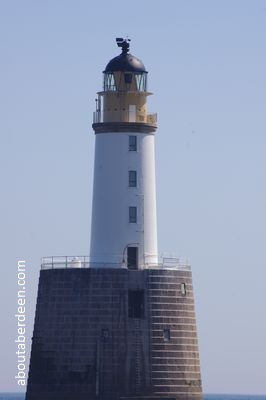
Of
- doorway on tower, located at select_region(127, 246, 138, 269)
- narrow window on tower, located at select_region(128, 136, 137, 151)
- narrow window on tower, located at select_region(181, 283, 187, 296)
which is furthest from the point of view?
narrow window on tower, located at select_region(128, 136, 137, 151)

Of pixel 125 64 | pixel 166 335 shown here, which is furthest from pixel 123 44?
pixel 166 335

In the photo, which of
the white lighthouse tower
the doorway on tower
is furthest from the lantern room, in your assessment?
the doorway on tower

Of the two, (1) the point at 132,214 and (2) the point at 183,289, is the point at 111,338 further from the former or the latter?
(1) the point at 132,214

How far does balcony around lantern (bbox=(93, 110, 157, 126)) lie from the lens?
121 metres

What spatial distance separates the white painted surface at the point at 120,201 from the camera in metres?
120

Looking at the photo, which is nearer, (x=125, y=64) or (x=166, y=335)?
(x=166, y=335)

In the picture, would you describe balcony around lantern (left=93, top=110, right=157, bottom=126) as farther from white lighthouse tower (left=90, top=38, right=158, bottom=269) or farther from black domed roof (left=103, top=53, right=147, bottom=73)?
black domed roof (left=103, top=53, right=147, bottom=73)

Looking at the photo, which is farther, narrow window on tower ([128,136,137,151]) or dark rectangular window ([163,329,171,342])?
narrow window on tower ([128,136,137,151])

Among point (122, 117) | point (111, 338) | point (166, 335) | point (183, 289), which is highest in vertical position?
point (122, 117)

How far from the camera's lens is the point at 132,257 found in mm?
119875

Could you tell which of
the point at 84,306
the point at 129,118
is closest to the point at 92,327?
the point at 84,306

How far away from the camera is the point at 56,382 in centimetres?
11812

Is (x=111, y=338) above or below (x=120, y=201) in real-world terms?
below

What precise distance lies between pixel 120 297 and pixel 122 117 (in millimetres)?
9403
